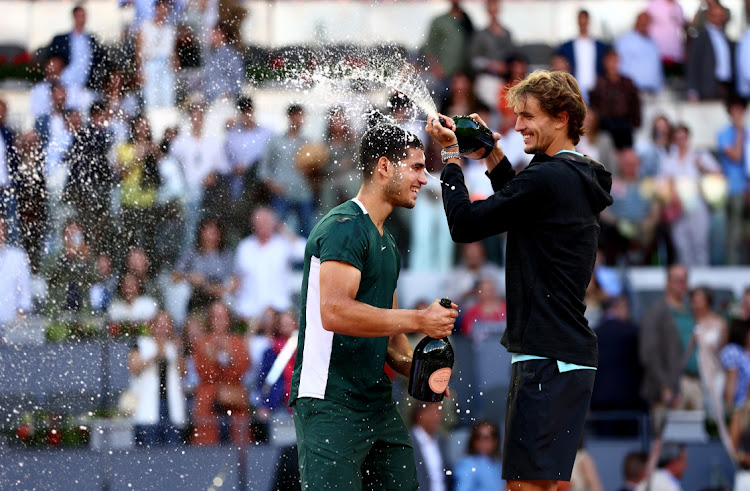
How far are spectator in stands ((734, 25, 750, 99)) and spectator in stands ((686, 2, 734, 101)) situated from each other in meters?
0.07

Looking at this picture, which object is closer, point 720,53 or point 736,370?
point 736,370

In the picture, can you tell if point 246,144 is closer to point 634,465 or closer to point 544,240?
point 634,465

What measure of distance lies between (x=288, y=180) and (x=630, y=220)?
353cm

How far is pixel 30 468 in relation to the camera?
762cm

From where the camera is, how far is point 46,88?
10.7 meters

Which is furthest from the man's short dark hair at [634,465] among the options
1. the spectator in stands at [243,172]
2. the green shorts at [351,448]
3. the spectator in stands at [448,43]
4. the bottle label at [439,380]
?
the bottle label at [439,380]

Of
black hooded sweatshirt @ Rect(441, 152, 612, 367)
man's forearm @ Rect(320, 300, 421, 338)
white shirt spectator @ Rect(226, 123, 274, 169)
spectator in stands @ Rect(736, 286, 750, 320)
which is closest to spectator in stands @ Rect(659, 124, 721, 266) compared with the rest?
spectator in stands @ Rect(736, 286, 750, 320)

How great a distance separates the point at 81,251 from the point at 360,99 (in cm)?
251

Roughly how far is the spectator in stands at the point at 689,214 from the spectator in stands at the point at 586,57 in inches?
43.4

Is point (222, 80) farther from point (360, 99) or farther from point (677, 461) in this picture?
point (677, 461)

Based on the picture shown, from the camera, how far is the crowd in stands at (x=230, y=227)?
8914 mm

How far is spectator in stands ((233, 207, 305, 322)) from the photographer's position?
9680 millimetres

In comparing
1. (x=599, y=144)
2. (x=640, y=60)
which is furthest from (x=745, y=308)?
(x=640, y=60)

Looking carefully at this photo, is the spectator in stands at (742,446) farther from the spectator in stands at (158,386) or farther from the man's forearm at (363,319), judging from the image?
the man's forearm at (363,319)
